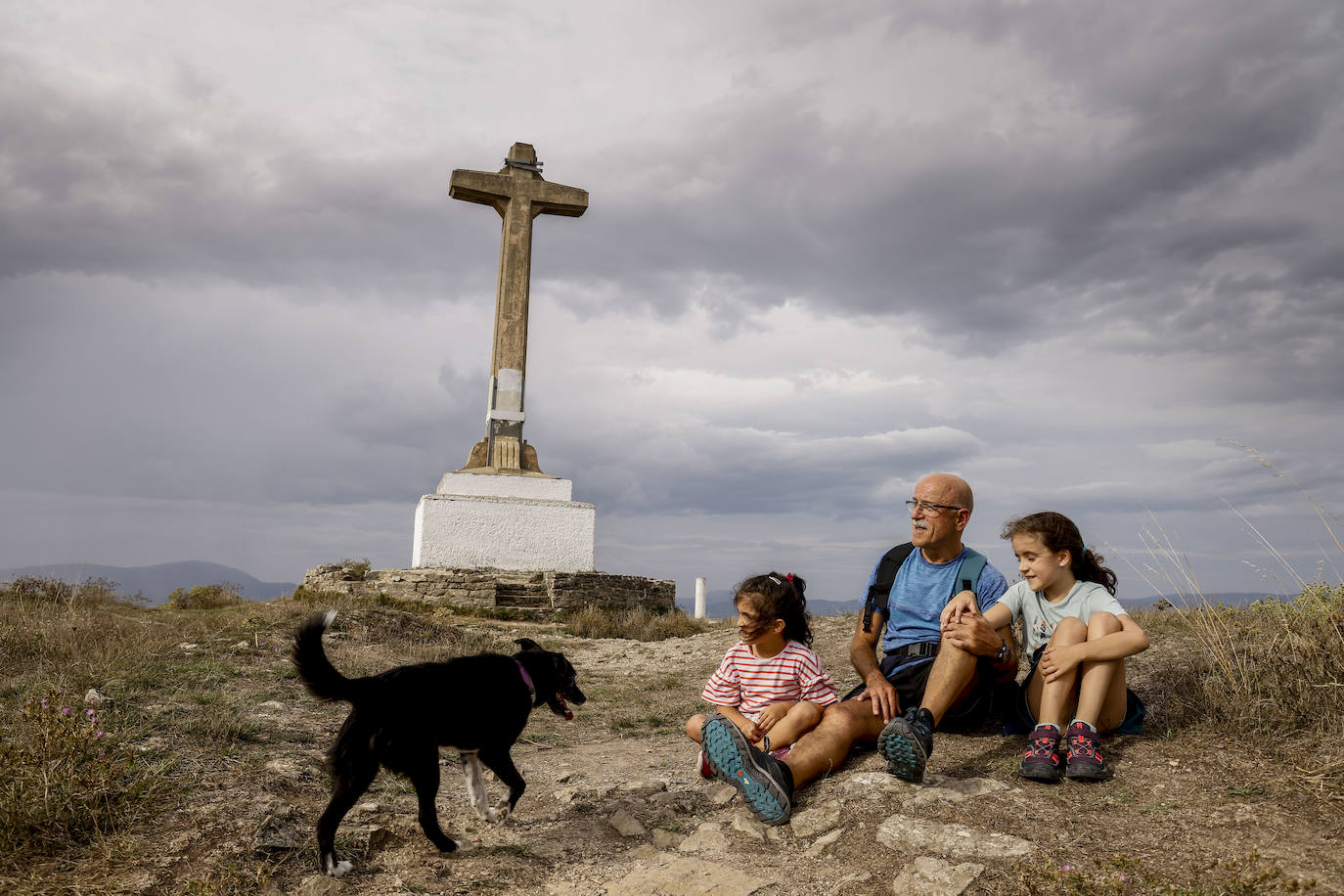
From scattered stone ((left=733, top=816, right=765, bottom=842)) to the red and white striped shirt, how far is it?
0.51 meters

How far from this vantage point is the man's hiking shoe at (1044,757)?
3760 millimetres

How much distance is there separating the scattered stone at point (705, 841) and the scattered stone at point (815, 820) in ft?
1.07

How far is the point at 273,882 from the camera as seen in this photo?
3.34 m

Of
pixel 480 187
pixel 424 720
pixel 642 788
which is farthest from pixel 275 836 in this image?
pixel 480 187

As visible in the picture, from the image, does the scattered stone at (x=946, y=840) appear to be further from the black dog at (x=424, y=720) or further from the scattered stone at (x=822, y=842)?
the black dog at (x=424, y=720)

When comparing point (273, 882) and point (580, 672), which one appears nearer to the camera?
point (273, 882)

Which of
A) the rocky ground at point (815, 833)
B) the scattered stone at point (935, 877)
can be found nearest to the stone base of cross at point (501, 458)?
the rocky ground at point (815, 833)

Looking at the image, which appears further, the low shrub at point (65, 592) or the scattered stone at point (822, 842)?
the low shrub at point (65, 592)

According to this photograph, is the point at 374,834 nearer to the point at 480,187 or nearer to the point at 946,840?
the point at 946,840

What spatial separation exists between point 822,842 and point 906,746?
21.5 inches

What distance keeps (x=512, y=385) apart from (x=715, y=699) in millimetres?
13333

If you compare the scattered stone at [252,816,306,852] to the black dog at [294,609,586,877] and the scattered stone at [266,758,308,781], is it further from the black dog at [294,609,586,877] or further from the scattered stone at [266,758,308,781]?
the scattered stone at [266,758,308,781]

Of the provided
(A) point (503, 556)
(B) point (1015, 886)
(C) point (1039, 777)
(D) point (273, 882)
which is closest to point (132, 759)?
(D) point (273, 882)

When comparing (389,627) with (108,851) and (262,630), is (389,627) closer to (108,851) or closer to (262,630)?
(262,630)
